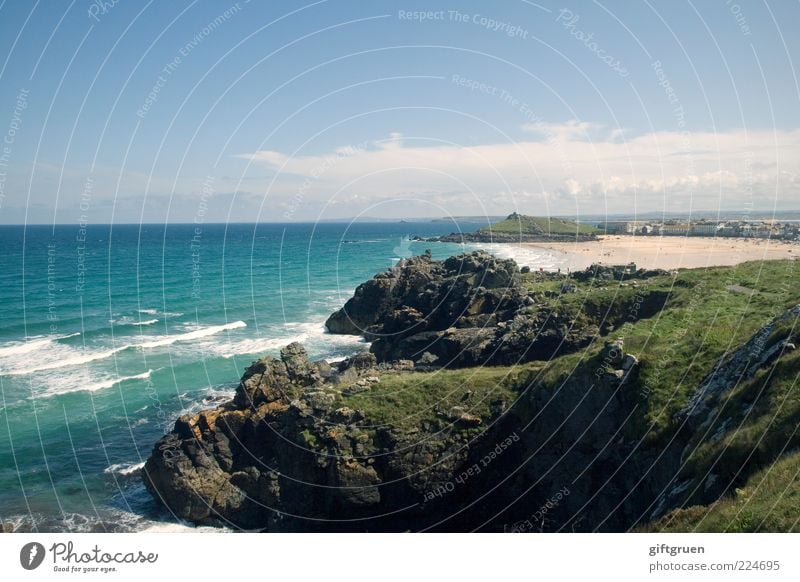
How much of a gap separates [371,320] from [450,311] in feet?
48.8

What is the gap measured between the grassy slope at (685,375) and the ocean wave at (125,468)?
1303 cm

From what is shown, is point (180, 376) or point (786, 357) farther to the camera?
point (180, 376)

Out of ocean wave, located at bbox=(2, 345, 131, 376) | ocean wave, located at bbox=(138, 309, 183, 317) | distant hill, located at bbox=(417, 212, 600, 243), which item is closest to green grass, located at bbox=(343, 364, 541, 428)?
ocean wave, located at bbox=(2, 345, 131, 376)

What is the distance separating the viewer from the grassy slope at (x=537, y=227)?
17057 cm

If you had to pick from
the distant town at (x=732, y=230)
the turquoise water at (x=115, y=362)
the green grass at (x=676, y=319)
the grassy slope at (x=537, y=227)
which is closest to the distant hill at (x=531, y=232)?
the grassy slope at (x=537, y=227)

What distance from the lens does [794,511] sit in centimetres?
1095

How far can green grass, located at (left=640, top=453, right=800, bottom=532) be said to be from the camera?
11023 mm

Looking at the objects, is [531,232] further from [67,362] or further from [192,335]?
[67,362]

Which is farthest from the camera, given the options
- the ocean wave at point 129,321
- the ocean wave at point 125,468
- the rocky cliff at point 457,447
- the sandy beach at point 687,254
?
the sandy beach at point 687,254

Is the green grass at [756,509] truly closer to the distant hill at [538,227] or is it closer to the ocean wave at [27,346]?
the ocean wave at [27,346]

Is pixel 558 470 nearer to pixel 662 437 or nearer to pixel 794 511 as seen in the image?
pixel 662 437


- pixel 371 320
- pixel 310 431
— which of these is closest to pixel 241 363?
pixel 371 320

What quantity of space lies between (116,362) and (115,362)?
0.09 meters

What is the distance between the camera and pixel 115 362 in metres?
48.0
